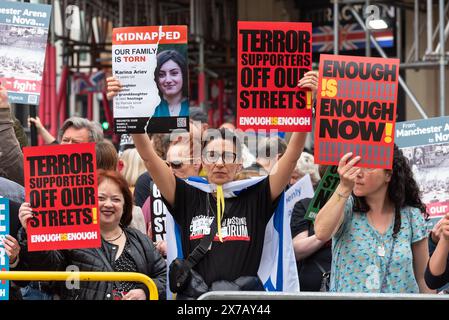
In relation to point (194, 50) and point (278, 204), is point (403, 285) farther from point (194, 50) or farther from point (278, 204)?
point (194, 50)

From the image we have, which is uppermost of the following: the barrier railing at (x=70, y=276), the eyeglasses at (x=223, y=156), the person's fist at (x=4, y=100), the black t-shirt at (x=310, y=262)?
the person's fist at (x=4, y=100)

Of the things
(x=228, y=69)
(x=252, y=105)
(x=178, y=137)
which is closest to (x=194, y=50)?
(x=228, y=69)

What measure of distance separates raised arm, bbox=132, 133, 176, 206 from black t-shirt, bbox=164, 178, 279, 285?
41 mm

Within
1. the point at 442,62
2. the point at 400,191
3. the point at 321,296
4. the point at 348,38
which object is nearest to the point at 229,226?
the point at 400,191

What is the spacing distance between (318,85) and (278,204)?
0.62m

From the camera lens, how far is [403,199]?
5039 millimetres

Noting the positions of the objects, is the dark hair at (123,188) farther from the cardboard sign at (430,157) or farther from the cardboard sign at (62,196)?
the cardboard sign at (430,157)

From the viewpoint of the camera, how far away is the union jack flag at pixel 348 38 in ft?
54.3

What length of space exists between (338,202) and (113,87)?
123 cm

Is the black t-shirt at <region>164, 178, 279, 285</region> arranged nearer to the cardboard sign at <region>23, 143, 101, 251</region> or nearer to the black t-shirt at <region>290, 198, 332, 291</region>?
the cardboard sign at <region>23, 143, 101, 251</region>

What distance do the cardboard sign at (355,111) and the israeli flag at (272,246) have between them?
1.31ft

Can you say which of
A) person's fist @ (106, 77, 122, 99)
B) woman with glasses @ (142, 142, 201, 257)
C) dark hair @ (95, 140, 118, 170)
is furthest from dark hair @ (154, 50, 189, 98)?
woman with glasses @ (142, 142, 201, 257)

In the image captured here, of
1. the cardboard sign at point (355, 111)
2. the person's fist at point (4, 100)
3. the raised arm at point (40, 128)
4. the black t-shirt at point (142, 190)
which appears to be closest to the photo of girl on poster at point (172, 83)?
the cardboard sign at point (355, 111)

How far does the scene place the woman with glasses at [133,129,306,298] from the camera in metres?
4.86
